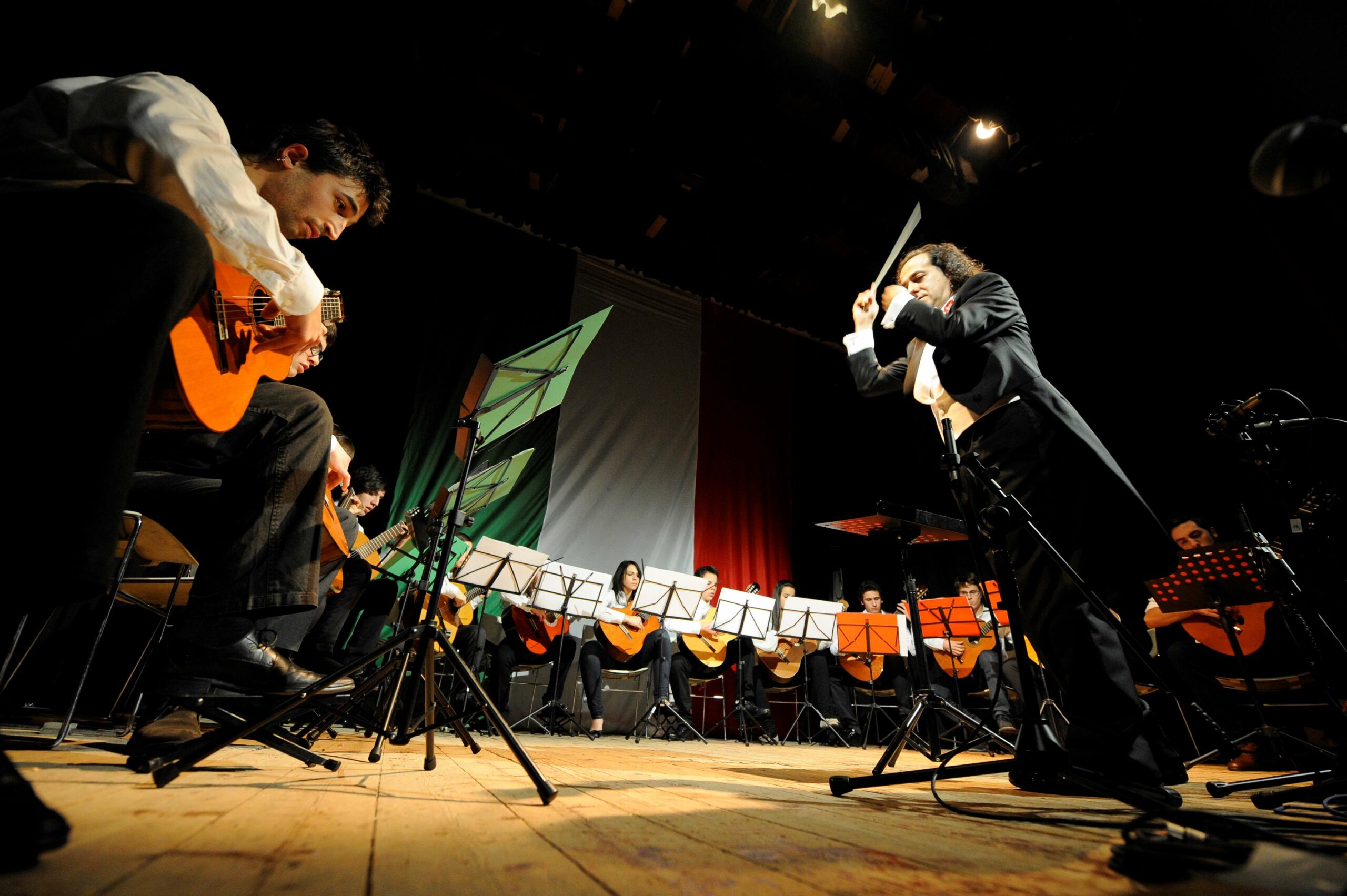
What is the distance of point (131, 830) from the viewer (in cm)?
68

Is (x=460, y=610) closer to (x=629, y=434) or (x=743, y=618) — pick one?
(x=743, y=618)

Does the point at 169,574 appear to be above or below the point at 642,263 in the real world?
below

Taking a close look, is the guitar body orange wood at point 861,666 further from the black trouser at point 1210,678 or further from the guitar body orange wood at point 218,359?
the guitar body orange wood at point 218,359

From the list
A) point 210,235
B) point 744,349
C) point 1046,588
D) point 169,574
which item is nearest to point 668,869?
point 210,235

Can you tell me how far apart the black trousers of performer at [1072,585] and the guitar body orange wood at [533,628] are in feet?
13.6

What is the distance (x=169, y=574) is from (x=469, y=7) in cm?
422

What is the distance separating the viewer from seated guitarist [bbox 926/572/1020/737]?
16.3 feet

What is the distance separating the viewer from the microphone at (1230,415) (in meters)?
1.95

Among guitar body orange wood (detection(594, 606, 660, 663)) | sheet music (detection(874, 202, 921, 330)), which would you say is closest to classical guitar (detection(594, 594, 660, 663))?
guitar body orange wood (detection(594, 606, 660, 663))

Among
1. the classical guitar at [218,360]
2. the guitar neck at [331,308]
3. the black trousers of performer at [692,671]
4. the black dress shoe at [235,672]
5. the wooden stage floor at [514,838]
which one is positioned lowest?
the wooden stage floor at [514,838]

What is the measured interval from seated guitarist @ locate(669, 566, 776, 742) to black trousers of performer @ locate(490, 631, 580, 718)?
1.07 meters

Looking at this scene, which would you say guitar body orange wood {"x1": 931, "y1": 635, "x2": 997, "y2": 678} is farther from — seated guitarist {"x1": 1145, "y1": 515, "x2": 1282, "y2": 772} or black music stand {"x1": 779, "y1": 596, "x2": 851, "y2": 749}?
seated guitarist {"x1": 1145, "y1": 515, "x2": 1282, "y2": 772}

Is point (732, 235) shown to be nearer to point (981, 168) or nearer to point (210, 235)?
point (981, 168)

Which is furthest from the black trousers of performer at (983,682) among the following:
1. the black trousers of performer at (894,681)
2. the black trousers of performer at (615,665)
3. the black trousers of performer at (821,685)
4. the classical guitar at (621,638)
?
the classical guitar at (621,638)
